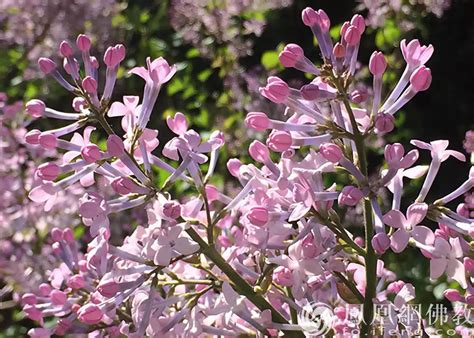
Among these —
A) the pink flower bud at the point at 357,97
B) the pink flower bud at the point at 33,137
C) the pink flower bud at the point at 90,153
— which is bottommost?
the pink flower bud at the point at 33,137

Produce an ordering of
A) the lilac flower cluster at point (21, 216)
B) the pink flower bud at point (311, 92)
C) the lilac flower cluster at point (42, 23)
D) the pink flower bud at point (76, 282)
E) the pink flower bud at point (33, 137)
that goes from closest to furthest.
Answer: the pink flower bud at point (311, 92), the pink flower bud at point (33, 137), the pink flower bud at point (76, 282), the lilac flower cluster at point (21, 216), the lilac flower cluster at point (42, 23)

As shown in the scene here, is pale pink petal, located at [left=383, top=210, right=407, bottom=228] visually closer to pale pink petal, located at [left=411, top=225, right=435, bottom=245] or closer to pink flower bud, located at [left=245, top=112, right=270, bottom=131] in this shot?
pale pink petal, located at [left=411, top=225, right=435, bottom=245]

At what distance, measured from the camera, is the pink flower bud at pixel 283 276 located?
31.8 inches

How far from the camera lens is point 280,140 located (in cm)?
79

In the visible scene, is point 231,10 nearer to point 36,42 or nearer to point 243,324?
point 36,42

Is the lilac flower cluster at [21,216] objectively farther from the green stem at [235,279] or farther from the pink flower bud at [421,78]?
the pink flower bud at [421,78]

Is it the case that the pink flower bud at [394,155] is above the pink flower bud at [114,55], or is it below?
above

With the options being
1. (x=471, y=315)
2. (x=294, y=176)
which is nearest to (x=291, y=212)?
(x=294, y=176)

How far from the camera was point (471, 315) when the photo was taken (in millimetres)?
902

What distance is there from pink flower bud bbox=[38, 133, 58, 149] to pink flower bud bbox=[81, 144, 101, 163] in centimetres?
6

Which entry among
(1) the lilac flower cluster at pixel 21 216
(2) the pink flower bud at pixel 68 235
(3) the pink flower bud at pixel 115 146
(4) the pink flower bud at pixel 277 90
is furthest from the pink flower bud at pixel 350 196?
(1) the lilac flower cluster at pixel 21 216

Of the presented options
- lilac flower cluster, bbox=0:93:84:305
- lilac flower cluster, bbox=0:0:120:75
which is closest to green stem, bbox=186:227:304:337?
lilac flower cluster, bbox=0:93:84:305

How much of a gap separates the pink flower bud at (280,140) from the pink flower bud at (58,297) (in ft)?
1.15

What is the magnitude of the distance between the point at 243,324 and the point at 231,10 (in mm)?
1995
